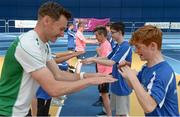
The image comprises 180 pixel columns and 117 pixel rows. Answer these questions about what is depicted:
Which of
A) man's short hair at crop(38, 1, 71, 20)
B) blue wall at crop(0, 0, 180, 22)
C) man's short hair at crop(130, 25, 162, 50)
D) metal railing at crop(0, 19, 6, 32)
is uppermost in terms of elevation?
blue wall at crop(0, 0, 180, 22)

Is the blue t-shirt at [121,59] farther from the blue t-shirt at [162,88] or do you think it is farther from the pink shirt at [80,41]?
the pink shirt at [80,41]

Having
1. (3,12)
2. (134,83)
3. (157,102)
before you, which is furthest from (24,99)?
(3,12)

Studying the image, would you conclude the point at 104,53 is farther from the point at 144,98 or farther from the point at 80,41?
the point at 144,98

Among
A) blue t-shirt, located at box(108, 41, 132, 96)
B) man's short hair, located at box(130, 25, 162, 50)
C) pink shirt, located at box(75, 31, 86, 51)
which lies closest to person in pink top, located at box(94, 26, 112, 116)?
blue t-shirt, located at box(108, 41, 132, 96)

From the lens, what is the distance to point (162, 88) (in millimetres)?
3154

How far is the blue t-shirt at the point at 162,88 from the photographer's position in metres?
3.15

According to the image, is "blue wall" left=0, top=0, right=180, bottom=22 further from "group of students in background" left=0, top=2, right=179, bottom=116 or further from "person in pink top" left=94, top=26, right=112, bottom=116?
"group of students in background" left=0, top=2, right=179, bottom=116

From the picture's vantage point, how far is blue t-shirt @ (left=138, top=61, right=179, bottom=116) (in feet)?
10.3

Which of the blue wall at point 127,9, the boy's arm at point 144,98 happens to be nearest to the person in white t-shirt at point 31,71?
the boy's arm at point 144,98

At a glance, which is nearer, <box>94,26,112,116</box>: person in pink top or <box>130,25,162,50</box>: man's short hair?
<box>130,25,162,50</box>: man's short hair

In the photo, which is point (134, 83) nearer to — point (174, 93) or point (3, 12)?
point (174, 93)

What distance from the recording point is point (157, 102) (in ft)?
10.3

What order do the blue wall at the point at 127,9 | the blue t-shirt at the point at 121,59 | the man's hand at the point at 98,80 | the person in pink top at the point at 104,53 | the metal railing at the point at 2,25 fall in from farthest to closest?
the blue wall at the point at 127,9
the metal railing at the point at 2,25
the person in pink top at the point at 104,53
the blue t-shirt at the point at 121,59
the man's hand at the point at 98,80

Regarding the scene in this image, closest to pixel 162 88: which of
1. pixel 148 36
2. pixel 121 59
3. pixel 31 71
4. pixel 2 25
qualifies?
pixel 148 36
